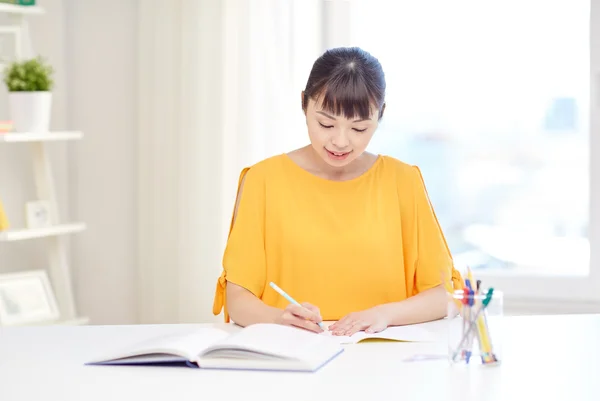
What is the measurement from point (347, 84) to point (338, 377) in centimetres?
78

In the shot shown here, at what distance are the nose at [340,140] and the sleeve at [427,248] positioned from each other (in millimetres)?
283

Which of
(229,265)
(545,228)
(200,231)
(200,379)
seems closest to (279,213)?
(229,265)

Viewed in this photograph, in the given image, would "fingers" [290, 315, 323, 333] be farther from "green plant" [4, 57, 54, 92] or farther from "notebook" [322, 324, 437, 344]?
"green plant" [4, 57, 54, 92]

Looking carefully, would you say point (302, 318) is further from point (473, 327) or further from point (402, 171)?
point (402, 171)

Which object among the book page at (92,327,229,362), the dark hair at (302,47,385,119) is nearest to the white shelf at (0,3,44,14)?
the dark hair at (302,47,385,119)

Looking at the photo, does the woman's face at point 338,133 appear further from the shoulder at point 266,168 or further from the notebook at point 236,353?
the notebook at point 236,353

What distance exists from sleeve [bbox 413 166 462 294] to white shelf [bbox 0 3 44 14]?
181cm

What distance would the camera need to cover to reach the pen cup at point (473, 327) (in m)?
1.66

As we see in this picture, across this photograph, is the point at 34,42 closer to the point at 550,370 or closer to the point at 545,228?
the point at 545,228

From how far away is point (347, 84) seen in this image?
2146mm

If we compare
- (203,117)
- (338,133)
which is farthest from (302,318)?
(203,117)

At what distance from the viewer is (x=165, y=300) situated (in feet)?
12.2

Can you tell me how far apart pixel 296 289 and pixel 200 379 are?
70 cm

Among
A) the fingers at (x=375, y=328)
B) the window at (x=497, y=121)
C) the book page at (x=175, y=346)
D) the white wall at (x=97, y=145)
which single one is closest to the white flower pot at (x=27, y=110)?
the white wall at (x=97, y=145)
